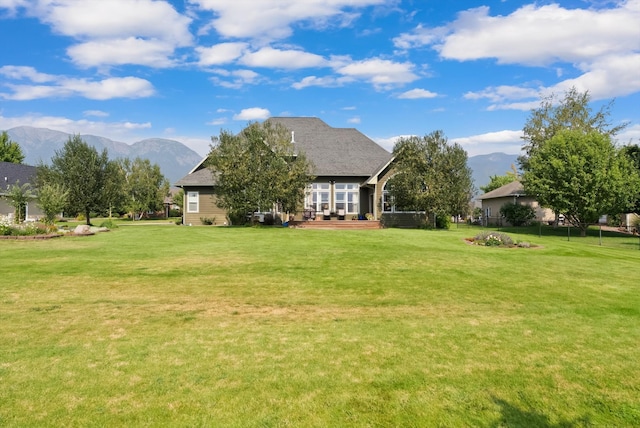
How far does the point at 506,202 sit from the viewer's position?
4128 centimetres

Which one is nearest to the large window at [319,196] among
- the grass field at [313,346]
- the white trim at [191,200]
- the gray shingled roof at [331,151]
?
the gray shingled roof at [331,151]

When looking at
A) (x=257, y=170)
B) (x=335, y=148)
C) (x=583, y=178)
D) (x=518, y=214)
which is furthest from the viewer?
(x=518, y=214)

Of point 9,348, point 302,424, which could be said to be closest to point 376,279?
point 302,424

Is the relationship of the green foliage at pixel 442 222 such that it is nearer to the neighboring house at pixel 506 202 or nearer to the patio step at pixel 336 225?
the patio step at pixel 336 225

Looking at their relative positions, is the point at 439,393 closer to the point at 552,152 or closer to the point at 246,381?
the point at 246,381

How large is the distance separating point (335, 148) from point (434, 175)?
11866mm

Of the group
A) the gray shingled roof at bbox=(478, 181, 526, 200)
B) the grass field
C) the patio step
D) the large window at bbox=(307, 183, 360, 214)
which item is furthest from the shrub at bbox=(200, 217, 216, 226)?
the gray shingled roof at bbox=(478, 181, 526, 200)

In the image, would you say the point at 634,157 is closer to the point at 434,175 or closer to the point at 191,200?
the point at 434,175

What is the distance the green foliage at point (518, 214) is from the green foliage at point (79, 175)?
36.1 metres

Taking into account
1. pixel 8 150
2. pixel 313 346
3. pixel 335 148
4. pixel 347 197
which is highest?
pixel 8 150

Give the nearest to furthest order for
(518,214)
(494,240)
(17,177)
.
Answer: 1. (494,240)
2. (518,214)
3. (17,177)

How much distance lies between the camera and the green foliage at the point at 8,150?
57.0 m

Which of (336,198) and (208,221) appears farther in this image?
(336,198)

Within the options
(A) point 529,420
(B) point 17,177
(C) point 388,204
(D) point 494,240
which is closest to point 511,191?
(C) point 388,204
